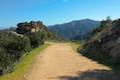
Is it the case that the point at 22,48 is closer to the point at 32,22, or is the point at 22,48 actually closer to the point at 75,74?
the point at 75,74

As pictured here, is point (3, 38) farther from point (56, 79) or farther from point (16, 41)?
point (56, 79)

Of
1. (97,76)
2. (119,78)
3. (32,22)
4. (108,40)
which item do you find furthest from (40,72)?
(32,22)

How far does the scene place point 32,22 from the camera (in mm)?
88812

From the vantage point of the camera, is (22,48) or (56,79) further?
(22,48)

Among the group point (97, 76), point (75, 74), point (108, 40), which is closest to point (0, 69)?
point (75, 74)

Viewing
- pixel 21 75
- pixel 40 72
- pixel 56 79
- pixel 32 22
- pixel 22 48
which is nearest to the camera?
pixel 56 79

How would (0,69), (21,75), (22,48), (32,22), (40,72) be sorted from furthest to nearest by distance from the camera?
(32,22)
(22,48)
(0,69)
(40,72)
(21,75)


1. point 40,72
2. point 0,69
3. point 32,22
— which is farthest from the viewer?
point 32,22

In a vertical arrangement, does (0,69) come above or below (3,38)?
below

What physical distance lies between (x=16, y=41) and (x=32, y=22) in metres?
62.1

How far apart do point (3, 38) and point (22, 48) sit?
263 centimetres

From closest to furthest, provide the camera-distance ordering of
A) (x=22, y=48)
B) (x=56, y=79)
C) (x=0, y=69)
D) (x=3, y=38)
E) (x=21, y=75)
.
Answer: (x=56, y=79)
(x=21, y=75)
(x=0, y=69)
(x=3, y=38)
(x=22, y=48)

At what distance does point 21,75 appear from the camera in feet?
55.1

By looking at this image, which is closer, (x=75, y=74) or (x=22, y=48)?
(x=75, y=74)
